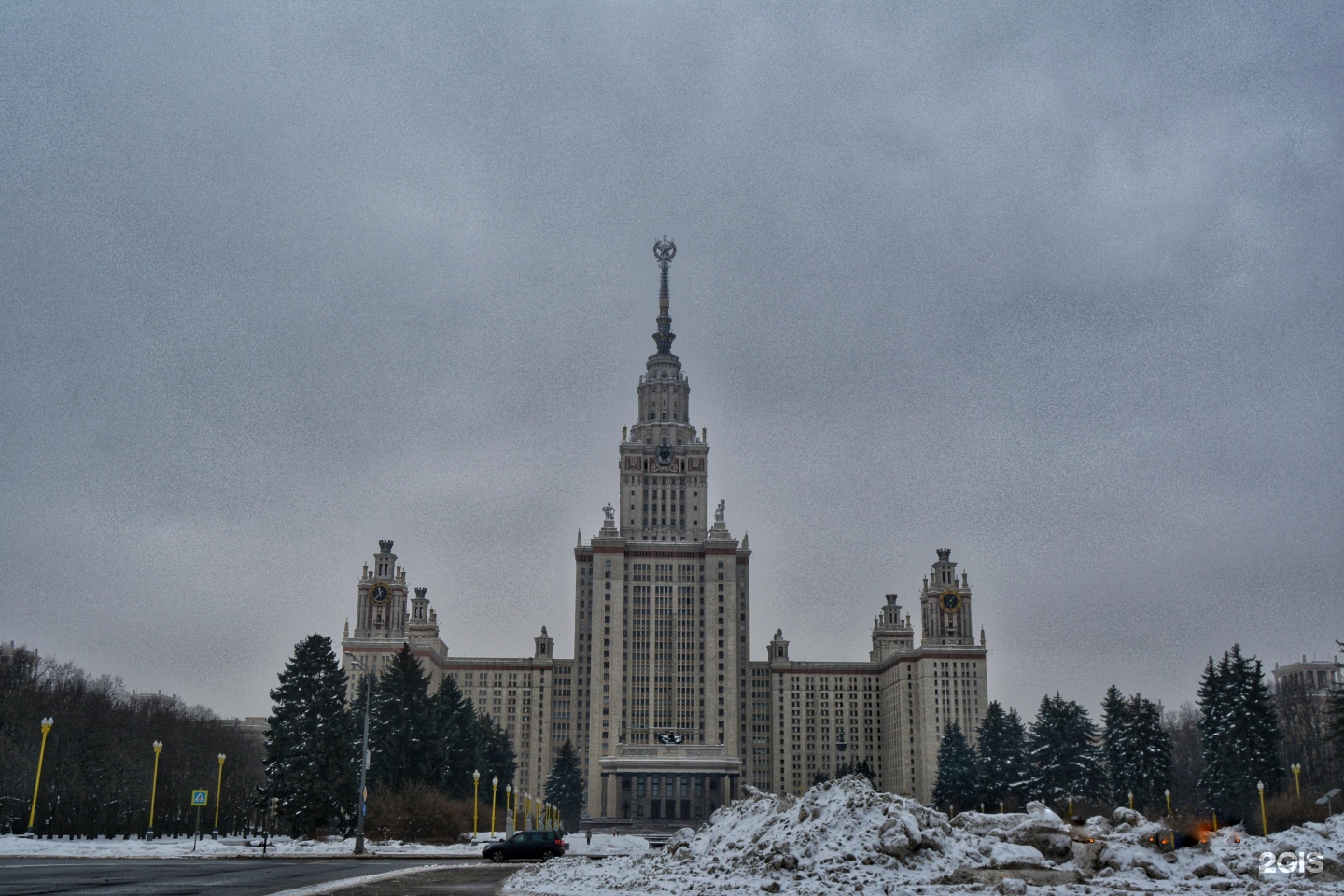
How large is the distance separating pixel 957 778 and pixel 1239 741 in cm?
4600

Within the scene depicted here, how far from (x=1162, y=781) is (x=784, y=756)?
8371cm

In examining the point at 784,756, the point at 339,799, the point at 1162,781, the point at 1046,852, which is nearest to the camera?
the point at 1046,852

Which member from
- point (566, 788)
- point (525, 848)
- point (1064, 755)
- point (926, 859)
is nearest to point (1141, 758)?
point (1064, 755)

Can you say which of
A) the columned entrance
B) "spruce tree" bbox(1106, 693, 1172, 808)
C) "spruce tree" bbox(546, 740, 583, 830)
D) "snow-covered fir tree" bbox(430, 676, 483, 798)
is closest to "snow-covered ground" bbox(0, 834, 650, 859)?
"snow-covered fir tree" bbox(430, 676, 483, 798)

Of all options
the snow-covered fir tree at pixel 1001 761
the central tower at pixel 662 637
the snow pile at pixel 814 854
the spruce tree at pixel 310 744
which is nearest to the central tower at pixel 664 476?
the central tower at pixel 662 637

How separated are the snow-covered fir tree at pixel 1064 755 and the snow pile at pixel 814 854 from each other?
282 feet

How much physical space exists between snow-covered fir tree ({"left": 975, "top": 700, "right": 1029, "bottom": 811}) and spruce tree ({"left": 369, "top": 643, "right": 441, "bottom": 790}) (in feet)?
202

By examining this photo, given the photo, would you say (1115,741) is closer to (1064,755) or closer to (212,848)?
(1064,755)

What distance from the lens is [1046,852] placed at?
1081 inches

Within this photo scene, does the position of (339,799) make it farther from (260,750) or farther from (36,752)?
(260,750)

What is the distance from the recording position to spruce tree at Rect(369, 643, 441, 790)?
7719 centimetres

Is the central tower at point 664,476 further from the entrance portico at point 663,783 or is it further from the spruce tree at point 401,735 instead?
the spruce tree at point 401,735

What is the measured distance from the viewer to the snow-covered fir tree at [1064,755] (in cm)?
10975

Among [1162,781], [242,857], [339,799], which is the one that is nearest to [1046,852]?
[242,857]
